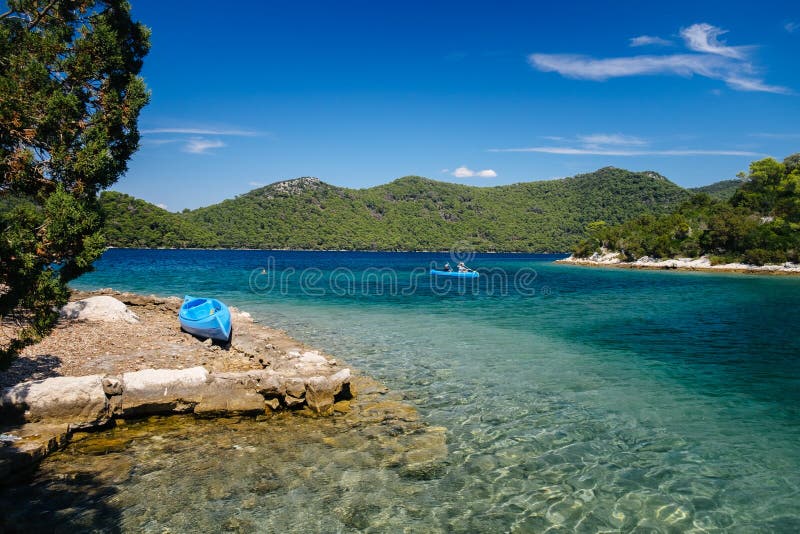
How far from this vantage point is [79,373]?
10672 mm

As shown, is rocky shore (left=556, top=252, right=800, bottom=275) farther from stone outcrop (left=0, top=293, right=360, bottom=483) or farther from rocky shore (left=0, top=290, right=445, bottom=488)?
stone outcrop (left=0, top=293, right=360, bottom=483)

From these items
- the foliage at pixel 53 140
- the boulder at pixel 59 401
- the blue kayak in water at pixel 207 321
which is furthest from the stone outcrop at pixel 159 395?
the blue kayak in water at pixel 207 321

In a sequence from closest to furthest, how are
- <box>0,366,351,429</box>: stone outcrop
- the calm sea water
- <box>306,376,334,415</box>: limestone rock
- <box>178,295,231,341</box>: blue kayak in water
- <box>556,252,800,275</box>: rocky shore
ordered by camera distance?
the calm sea water, <box>0,366,351,429</box>: stone outcrop, <box>306,376,334,415</box>: limestone rock, <box>178,295,231,341</box>: blue kayak in water, <box>556,252,800,275</box>: rocky shore

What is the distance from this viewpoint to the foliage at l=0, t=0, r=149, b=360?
682cm

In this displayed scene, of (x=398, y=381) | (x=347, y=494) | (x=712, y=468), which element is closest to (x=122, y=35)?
(x=347, y=494)

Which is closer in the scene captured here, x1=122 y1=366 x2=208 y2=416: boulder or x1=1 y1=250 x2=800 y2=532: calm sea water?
x1=1 y1=250 x2=800 y2=532: calm sea water

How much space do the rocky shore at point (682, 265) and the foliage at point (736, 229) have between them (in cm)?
155

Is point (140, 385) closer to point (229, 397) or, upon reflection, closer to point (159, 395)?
point (159, 395)

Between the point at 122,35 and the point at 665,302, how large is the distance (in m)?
37.8

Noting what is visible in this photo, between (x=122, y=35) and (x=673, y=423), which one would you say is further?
(x=673, y=423)

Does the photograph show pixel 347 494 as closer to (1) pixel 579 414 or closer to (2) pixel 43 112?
(1) pixel 579 414

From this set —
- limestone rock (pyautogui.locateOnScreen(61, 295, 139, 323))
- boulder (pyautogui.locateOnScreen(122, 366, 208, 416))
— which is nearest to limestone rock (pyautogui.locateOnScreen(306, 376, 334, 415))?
boulder (pyautogui.locateOnScreen(122, 366, 208, 416))

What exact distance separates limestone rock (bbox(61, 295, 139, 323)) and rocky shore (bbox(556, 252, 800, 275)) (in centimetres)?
8451

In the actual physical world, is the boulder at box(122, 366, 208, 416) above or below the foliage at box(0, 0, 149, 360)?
below
